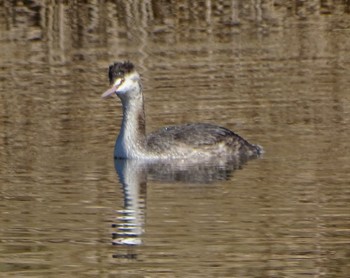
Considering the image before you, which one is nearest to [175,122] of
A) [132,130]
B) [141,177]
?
[132,130]

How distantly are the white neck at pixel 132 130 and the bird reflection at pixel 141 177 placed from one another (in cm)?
11

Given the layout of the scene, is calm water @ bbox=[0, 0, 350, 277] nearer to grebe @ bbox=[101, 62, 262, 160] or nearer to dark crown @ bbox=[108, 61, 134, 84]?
grebe @ bbox=[101, 62, 262, 160]

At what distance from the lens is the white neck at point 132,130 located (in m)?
17.1

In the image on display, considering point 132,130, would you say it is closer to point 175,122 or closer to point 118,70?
point 118,70

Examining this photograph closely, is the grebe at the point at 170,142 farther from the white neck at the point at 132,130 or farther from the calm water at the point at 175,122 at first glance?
the calm water at the point at 175,122

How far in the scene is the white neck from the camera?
56.0 feet

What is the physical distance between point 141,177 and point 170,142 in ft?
3.64

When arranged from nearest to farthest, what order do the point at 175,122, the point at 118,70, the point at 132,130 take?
the point at 118,70
the point at 132,130
the point at 175,122

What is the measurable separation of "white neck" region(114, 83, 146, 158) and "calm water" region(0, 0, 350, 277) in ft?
0.70

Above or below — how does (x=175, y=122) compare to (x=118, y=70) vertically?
below

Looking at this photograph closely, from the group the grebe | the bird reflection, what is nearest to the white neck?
the grebe

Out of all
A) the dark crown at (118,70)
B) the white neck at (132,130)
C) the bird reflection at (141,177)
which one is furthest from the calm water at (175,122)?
the dark crown at (118,70)

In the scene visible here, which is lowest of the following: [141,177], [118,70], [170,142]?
[141,177]

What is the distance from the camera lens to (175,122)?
18.8 metres
